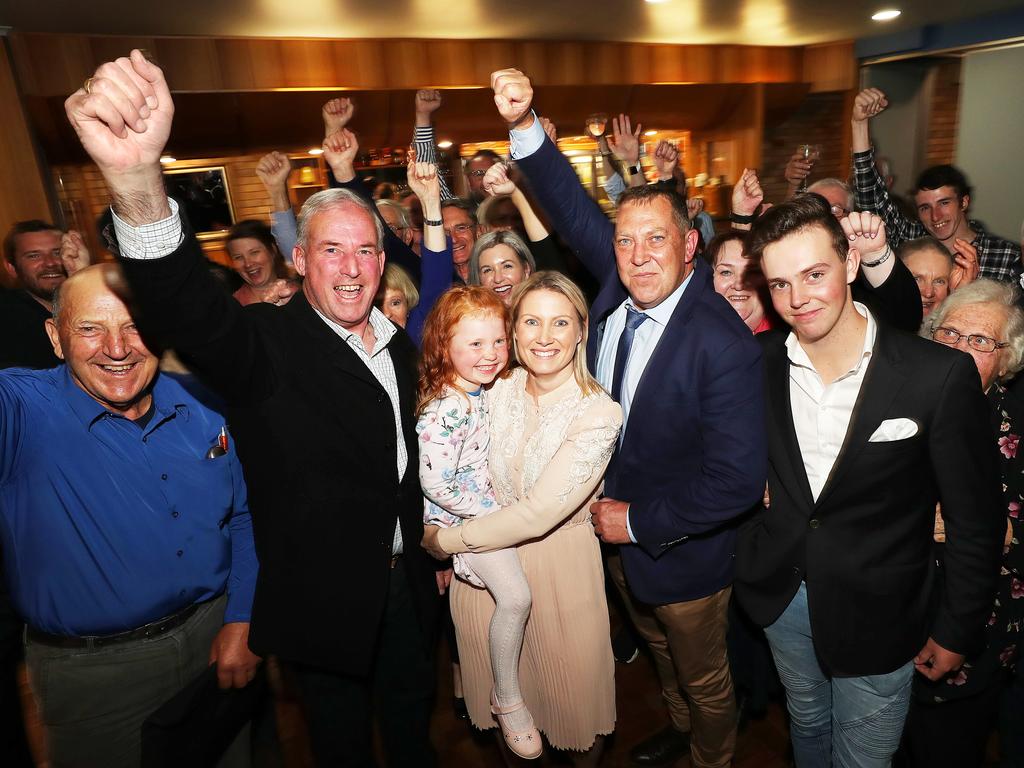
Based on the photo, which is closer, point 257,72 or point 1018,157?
point 257,72

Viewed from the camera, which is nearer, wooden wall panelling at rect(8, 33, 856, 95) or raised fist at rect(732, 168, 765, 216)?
raised fist at rect(732, 168, 765, 216)

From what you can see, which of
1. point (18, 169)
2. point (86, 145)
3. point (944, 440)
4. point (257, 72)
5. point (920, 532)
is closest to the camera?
point (86, 145)

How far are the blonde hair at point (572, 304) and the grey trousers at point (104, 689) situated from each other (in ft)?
4.59

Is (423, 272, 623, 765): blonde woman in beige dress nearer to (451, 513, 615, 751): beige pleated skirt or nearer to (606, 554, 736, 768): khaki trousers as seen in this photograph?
(451, 513, 615, 751): beige pleated skirt

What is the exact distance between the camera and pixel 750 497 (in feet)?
5.68

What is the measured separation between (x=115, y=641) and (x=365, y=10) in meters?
5.00

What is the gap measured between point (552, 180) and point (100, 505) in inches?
70.1

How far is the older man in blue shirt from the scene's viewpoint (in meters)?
1.55

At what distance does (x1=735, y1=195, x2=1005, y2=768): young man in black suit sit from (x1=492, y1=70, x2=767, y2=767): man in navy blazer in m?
0.15

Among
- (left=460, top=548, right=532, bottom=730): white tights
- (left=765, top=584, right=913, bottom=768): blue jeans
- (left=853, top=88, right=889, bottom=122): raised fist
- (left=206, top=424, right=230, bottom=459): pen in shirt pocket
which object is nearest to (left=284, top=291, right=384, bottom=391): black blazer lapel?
(left=206, top=424, right=230, bottom=459): pen in shirt pocket

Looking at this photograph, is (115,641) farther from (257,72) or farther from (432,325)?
(257,72)

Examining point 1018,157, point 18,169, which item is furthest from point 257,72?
point 1018,157

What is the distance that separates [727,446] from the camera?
1.71 m

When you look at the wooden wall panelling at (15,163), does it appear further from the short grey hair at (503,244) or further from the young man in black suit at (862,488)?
the young man in black suit at (862,488)
